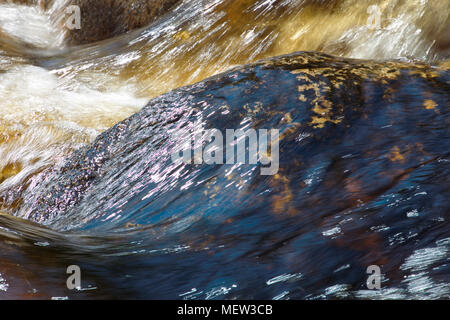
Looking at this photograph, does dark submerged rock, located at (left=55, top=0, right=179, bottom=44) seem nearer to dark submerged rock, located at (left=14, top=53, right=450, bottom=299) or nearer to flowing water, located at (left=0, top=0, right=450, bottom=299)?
flowing water, located at (left=0, top=0, right=450, bottom=299)

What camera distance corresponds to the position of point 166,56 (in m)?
6.18

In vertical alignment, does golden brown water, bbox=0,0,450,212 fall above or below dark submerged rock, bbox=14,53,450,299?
above

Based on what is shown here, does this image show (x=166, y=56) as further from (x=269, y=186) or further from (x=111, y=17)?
(x=269, y=186)

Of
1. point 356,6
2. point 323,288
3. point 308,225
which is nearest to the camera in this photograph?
point 323,288

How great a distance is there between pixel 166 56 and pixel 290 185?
4.06 m

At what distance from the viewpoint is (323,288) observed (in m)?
1.83

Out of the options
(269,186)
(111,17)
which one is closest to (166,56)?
(111,17)

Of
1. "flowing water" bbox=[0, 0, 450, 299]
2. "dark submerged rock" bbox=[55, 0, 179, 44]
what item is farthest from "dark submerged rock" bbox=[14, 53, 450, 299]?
"dark submerged rock" bbox=[55, 0, 179, 44]

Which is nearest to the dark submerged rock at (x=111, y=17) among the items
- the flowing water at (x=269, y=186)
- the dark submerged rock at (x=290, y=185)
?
the flowing water at (x=269, y=186)

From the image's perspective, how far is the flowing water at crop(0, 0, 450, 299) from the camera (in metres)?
1.89

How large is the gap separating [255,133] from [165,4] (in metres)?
5.48

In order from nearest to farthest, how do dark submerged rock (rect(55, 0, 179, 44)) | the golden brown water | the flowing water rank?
the flowing water < the golden brown water < dark submerged rock (rect(55, 0, 179, 44))
